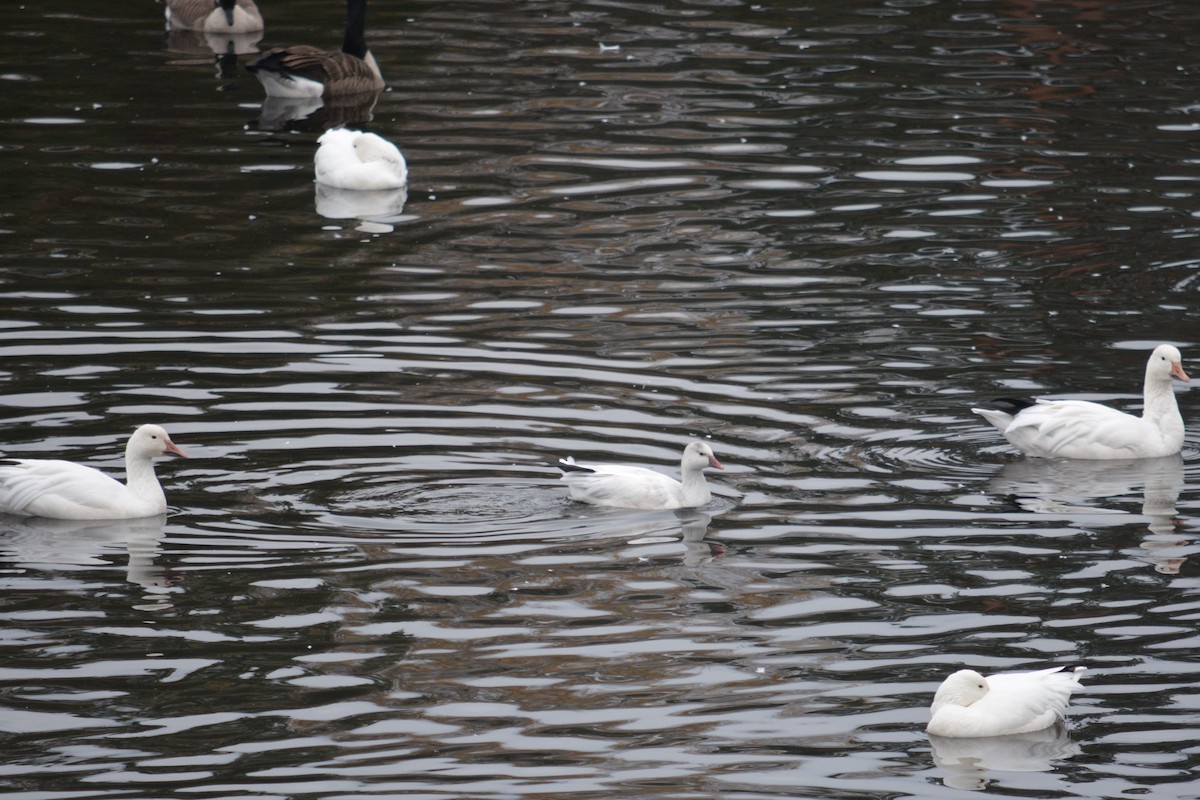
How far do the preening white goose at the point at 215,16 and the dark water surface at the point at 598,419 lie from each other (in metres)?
2.21

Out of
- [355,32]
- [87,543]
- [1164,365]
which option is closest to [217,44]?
[355,32]

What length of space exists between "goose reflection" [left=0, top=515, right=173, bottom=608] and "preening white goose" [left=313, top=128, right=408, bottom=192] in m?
8.70

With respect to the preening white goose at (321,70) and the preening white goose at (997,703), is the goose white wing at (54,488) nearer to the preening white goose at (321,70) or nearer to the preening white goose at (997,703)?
the preening white goose at (997,703)

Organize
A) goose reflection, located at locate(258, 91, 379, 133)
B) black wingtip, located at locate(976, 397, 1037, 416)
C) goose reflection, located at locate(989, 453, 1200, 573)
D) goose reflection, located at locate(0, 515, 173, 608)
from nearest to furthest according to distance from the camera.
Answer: goose reflection, located at locate(0, 515, 173, 608)
goose reflection, located at locate(989, 453, 1200, 573)
black wingtip, located at locate(976, 397, 1037, 416)
goose reflection, located at locate(258, 91, 379, 133)

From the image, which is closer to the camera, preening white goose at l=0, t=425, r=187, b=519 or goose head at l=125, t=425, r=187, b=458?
preening white goose at l=0, t=425, r=187, b=519

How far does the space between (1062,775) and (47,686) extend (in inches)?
191

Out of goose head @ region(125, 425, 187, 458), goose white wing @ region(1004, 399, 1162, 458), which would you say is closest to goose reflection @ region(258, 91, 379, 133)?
goose head @ region(125, 425, 187, 458)

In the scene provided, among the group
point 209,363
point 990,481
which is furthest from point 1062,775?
point 209,363

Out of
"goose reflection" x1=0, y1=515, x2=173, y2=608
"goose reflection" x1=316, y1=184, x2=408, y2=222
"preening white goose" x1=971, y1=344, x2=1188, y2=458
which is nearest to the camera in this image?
"goose reflection" x1=0, y1=515, x2=173, y2=608

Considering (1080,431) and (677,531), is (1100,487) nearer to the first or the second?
(1080,431)

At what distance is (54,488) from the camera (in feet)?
37.6

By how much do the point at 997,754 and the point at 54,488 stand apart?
5958mm

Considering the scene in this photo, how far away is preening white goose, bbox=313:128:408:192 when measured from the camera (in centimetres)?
1983

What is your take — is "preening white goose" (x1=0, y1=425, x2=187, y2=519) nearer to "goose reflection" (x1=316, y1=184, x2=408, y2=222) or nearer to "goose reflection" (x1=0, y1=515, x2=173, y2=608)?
"goose reflection" (x1=0, y1=515, x2=173, y2=608)
